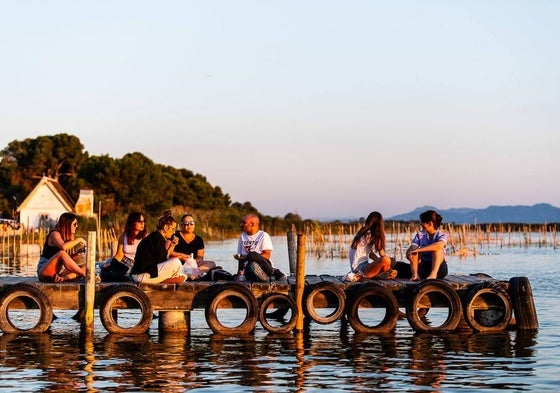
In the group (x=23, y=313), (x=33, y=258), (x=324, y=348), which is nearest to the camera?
(x=324, y=348)

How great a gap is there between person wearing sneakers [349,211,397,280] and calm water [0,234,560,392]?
123 centimetres

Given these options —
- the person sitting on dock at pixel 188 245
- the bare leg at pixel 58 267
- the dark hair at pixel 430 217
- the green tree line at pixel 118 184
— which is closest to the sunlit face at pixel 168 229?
the person sitting on dock at pixel 188 245

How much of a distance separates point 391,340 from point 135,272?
4.98 metres

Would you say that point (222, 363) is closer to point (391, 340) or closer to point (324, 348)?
point (324, 348)

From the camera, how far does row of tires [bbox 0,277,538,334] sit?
1939cm

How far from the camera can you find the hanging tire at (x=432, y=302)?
19.6 m

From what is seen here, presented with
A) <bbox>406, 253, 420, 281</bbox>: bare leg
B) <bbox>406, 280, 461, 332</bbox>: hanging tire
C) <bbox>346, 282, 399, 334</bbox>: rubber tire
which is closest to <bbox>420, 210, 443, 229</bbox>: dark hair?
<bbox>406, 253, 420, 281</bbox>: bare leg

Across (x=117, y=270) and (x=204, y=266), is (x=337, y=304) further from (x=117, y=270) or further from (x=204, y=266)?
(x=117, y=270)

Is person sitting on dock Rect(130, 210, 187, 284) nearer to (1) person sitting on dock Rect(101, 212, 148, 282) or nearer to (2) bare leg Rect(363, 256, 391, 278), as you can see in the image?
(1) person sitting on dock Rect(101, 212, 148, 282)

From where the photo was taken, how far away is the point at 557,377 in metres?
15.3

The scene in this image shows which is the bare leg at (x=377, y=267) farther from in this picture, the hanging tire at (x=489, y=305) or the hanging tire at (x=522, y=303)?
the hanging tire at (x=522, y=303)

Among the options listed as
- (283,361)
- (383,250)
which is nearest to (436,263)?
(383,250)

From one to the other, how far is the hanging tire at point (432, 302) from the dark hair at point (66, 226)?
6.52 m

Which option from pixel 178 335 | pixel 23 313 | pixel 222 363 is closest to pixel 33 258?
pixel 23 313
